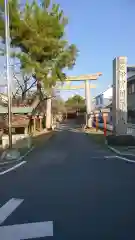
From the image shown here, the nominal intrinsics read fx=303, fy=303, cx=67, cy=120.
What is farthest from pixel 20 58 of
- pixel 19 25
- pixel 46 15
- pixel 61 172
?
pixel 61 172

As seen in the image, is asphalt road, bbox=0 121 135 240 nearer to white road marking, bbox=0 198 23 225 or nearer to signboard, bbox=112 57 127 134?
white road marking, bbox=0 198 23 225

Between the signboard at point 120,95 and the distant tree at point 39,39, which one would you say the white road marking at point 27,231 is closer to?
the signboard at point 120,95

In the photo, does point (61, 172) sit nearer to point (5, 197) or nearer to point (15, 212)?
point (5, 197)

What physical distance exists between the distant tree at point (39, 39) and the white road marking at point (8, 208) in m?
18.9

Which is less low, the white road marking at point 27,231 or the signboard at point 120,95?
the signboard at point 120,95

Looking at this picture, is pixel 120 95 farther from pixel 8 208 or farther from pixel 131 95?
pixel 8 208

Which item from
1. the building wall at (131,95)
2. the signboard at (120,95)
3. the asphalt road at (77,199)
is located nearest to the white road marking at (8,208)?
the asphalt road at (77,199)

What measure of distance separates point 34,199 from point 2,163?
281 inches

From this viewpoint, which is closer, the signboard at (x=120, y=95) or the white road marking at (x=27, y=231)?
the white road marking at (x=27, y=231)

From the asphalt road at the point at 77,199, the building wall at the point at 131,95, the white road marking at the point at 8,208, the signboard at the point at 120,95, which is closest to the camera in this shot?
the asphalt road at the point at 77,199

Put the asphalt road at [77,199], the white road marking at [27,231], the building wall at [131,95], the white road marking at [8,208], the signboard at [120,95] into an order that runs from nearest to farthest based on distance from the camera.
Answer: the white road marking at [27,231], the asphalt road at [77,199], the white road marking at [8,208], the signboard at [120,95], the building wall at [131,95]

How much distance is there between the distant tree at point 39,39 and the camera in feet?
80.7

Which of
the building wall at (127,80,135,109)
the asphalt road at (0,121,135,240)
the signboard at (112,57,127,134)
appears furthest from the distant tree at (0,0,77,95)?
the asphalt road at (0,121,135,240)

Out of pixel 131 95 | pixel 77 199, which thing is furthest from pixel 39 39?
pixel 77 199
